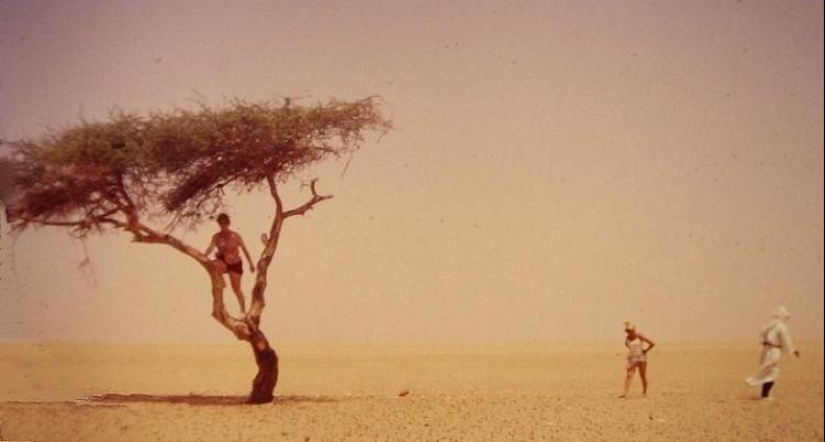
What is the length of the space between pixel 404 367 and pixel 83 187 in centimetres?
773

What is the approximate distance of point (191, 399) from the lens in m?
11.4

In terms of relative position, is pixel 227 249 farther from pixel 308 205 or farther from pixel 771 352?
pixel 771 352

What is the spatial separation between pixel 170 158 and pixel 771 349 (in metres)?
8.85

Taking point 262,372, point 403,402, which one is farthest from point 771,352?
point 262,372

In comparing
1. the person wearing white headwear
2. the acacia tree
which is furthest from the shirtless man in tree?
the person wearing white headwear

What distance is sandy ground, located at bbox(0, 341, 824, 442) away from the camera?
29.7 feet

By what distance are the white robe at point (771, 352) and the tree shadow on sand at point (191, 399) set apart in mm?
5869

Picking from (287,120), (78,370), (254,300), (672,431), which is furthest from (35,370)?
(672,431)

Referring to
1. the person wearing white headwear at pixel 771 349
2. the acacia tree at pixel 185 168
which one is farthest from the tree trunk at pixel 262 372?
the person wearing white headwear at pixel 771 349

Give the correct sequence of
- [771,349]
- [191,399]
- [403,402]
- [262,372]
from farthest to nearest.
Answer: [191,399] → [262,372] → [403,402] → [771,349]

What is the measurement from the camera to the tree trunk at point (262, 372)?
10953mm

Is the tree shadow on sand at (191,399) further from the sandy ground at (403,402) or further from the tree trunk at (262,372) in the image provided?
the tree trunk at (262,372)

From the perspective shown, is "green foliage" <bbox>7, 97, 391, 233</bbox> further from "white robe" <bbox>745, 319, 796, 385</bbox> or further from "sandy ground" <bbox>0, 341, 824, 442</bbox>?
"white robe" <bbox>745, 319, 796, 385</bbox>

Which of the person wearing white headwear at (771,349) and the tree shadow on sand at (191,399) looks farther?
the tree shadow on sand at (191,399)
